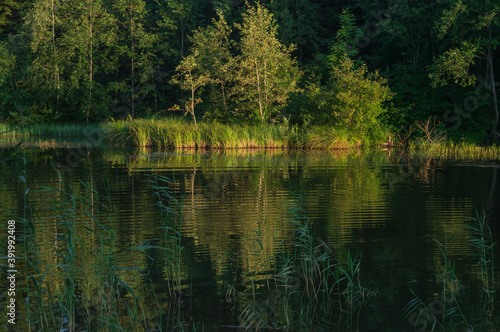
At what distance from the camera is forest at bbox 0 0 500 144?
3491 centimetres

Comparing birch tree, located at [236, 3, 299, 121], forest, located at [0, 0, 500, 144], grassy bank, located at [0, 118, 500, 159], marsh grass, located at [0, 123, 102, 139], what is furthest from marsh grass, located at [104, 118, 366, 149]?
marsh grass, located at [0, 123, 102, 139]

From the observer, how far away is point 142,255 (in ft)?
27.9

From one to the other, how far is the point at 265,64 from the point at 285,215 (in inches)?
1078

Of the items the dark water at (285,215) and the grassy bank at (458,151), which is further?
the grassy bank at (458,151)

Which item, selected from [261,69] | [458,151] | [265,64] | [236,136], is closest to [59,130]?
[261,69]

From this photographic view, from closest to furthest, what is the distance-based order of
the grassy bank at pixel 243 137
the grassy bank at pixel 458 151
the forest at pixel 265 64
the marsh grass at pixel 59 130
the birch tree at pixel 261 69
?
the grassy bank at pixel 458 151, the grassy bank at pixel 243 137, the forest at pixel 265 64, the birch tree at pixel 261 69, the marsh grass at pixel 59 130

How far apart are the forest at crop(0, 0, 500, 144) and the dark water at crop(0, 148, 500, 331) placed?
478 inches

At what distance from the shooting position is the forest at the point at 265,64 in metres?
34.9

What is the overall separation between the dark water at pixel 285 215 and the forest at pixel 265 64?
39.8ft

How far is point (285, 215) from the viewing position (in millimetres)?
11656

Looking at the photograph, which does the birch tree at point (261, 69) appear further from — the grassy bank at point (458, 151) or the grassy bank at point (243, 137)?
the grassy bank at point (458, 151)

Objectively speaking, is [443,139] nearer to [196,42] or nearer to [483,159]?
[483,159]

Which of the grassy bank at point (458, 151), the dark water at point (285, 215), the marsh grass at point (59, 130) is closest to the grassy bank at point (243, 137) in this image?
the grassy bank at point (458, 151)

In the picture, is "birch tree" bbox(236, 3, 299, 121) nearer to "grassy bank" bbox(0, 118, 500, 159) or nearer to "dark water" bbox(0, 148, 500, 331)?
"grassy bank" bbox(0, 118, 500, 159)
